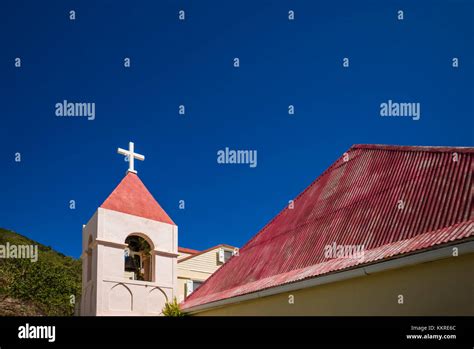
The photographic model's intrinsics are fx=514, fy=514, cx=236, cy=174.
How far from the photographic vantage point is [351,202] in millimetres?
12477

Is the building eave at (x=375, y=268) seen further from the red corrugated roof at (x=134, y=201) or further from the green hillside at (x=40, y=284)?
the green hillside at (x=40, y=284)

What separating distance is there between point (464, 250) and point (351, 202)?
5071 mm

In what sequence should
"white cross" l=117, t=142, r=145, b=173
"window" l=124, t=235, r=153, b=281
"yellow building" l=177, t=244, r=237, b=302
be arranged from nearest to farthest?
"window" l=124, t=235, r=153, b=281 < "white cross" l=117, t=142, r=145, b=173 < "yellow building" l=177, t=244, r=237, b=302

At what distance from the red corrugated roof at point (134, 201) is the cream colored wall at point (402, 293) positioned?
7.60 metres

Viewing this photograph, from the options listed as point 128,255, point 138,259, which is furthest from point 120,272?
point 138,259

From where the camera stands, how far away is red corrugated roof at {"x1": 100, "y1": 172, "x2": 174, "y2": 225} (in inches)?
671

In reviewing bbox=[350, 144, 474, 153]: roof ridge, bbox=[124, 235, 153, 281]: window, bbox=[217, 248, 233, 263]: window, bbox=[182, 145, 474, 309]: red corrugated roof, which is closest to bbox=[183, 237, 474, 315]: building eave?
bbox=[182, 145, 474, 309]: red corrugated roof

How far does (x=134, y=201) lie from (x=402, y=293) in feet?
36.6

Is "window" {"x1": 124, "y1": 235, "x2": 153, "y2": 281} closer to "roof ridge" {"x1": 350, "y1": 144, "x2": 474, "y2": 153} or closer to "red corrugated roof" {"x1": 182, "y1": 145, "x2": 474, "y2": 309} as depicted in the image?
"red corrugated roof" {"x1": 182, "y1": 145, "x2": 474, "y2": 309}

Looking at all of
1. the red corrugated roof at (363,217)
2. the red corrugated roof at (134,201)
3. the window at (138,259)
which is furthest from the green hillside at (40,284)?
the red corrugated roof at (363,217)

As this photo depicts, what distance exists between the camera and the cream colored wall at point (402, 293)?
7.77 meters

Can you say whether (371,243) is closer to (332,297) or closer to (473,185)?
(332,297)

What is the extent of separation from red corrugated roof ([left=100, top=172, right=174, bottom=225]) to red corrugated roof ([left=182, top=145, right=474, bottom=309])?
3.23 meters
